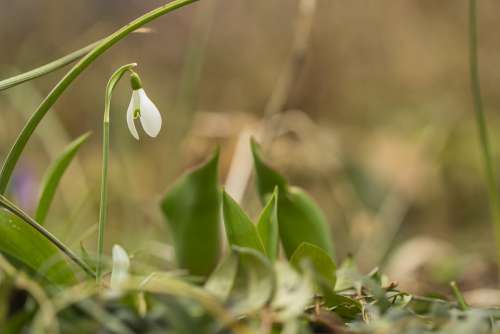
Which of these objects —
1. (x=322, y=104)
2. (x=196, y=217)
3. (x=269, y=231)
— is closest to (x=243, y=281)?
(x=269, y=231)

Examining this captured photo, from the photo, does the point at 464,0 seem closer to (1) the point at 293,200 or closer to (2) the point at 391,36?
(2) the point at 391,36

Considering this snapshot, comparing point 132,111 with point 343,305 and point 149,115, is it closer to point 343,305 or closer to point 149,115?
point 149,115

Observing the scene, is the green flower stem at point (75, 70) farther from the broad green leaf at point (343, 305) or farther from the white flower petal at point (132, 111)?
the broad green leaf at point (343, 305)

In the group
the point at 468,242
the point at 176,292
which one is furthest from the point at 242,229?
the point at 468,242

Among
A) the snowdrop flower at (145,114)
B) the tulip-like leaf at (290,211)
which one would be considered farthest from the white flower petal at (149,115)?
the tulip-like leaf at (290,211)

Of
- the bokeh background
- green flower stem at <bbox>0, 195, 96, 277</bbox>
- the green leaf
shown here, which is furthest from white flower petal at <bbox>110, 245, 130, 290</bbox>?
the bokeh background

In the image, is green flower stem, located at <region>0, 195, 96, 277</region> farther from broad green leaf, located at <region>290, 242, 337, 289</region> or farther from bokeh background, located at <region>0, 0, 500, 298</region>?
bokeh background, located at <region>0, 0, 500, 298</region>
